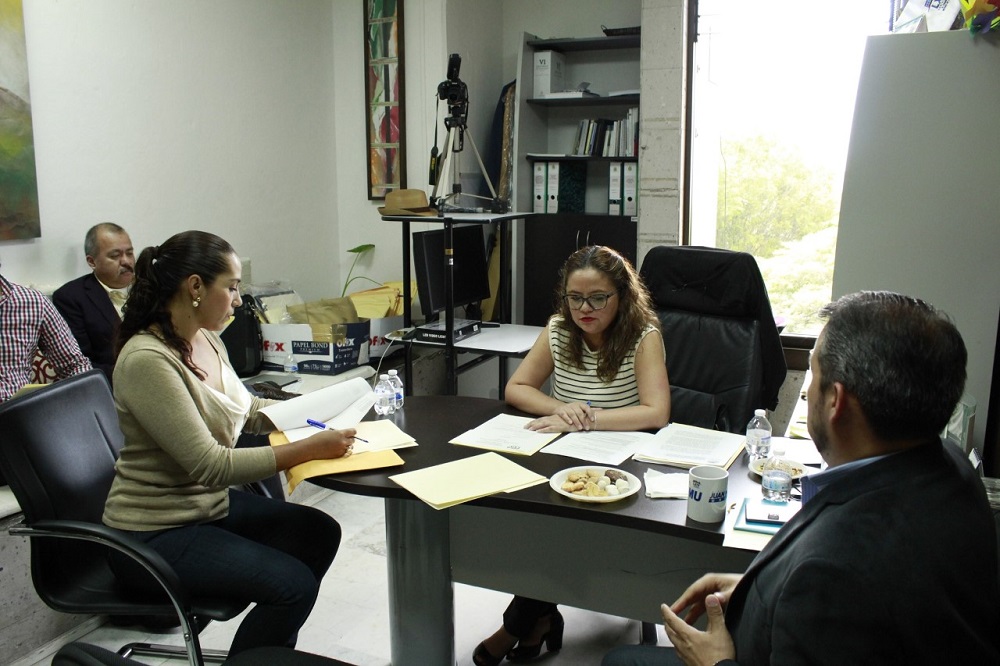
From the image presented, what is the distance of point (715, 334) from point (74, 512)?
1.92 metres

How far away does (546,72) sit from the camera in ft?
15.3

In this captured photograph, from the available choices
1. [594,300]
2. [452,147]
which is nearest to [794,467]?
[594,300]

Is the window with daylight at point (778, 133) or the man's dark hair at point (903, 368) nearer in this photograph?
the man's dark hair at point (903, 368)

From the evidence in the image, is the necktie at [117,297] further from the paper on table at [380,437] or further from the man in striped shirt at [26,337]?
the paper on table at [380,437]

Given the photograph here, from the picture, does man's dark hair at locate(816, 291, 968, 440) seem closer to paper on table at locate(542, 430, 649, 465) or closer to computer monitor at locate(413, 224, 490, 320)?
paper on table at locate(542, 430, 649, 465)

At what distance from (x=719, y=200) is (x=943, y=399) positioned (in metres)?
3.44

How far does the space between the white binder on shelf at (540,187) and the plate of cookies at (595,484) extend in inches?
123

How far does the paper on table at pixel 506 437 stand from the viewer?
203 cm

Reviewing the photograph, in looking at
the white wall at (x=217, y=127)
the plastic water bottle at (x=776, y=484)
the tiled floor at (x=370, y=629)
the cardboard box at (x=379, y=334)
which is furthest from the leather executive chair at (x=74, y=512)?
the cardboard box at (x=379, y=334)

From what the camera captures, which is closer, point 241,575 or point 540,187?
point 241,575

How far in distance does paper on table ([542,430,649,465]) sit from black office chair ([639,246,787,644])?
1.98 feet

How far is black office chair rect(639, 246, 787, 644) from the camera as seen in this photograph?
2625 millimetres

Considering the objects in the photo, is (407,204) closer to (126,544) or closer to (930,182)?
(930,182)

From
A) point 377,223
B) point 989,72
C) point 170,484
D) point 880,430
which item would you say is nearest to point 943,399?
point 880,430
